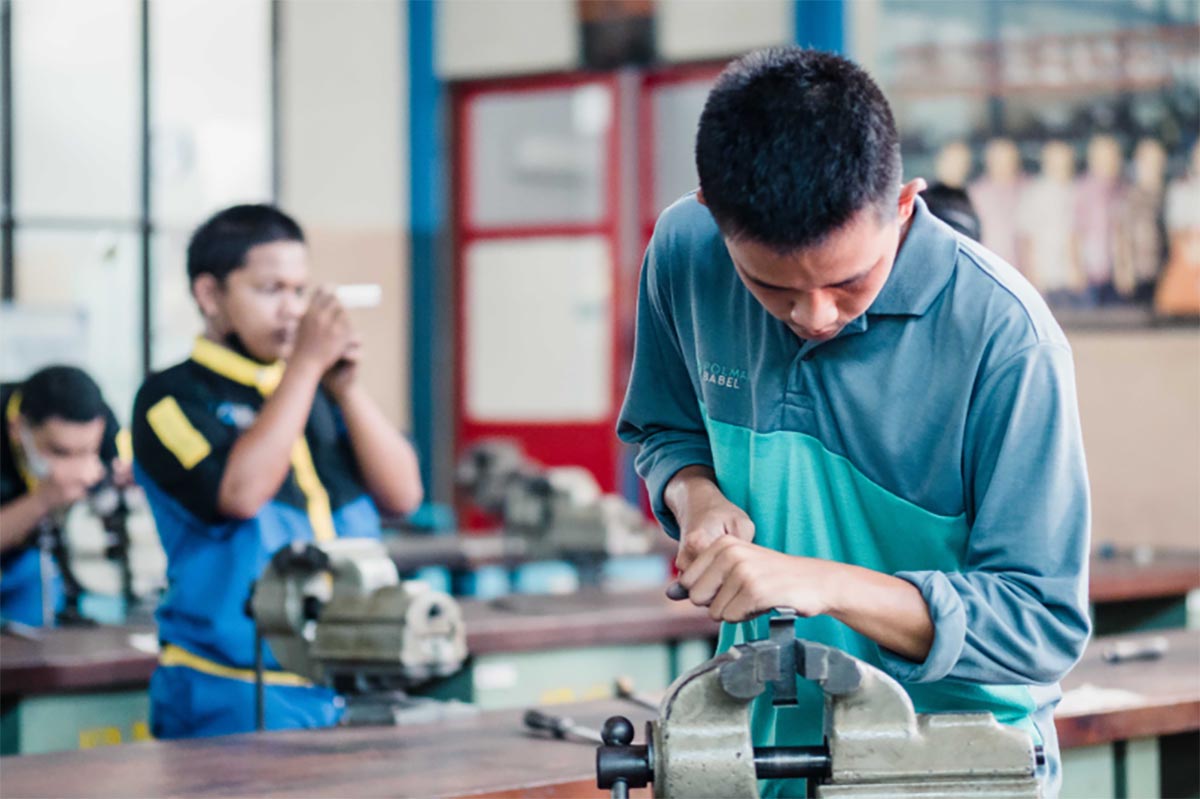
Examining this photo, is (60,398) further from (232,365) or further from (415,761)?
(415,761)

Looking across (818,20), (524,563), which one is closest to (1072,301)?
(818,20)

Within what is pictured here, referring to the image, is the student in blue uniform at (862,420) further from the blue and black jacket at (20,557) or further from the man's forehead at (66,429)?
the blue and black jacket at (20,557)

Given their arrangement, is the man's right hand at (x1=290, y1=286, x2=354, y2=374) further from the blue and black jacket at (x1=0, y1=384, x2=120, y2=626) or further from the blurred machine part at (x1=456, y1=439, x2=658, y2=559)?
the blurred machine part at (x1=456, y1=439, x2=658, y2=559)

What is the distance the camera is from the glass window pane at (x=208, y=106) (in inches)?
286

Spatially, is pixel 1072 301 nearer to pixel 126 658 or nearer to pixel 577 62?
pixel 577 62

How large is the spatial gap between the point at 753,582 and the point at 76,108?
6262 millimetres

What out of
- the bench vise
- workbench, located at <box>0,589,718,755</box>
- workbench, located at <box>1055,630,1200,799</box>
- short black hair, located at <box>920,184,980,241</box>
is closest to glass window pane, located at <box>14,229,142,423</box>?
workbench, located at <box>0,589,718,755</box>

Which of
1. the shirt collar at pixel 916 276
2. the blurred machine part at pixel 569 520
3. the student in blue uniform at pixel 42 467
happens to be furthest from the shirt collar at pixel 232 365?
the shirt collar at pixel 916 276

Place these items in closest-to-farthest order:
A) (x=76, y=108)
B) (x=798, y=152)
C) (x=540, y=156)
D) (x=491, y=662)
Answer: (x=798, y=152)
(x=491, y=662)
(x=76, y=108)
(x=540, y=156)

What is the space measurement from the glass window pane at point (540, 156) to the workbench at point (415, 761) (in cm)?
524

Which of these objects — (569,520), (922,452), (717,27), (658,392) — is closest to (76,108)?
(717,27)

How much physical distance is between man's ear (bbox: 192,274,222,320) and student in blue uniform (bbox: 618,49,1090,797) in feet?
4.69

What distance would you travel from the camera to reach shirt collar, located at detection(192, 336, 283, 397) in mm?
2893

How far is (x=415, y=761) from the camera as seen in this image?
2.14m
